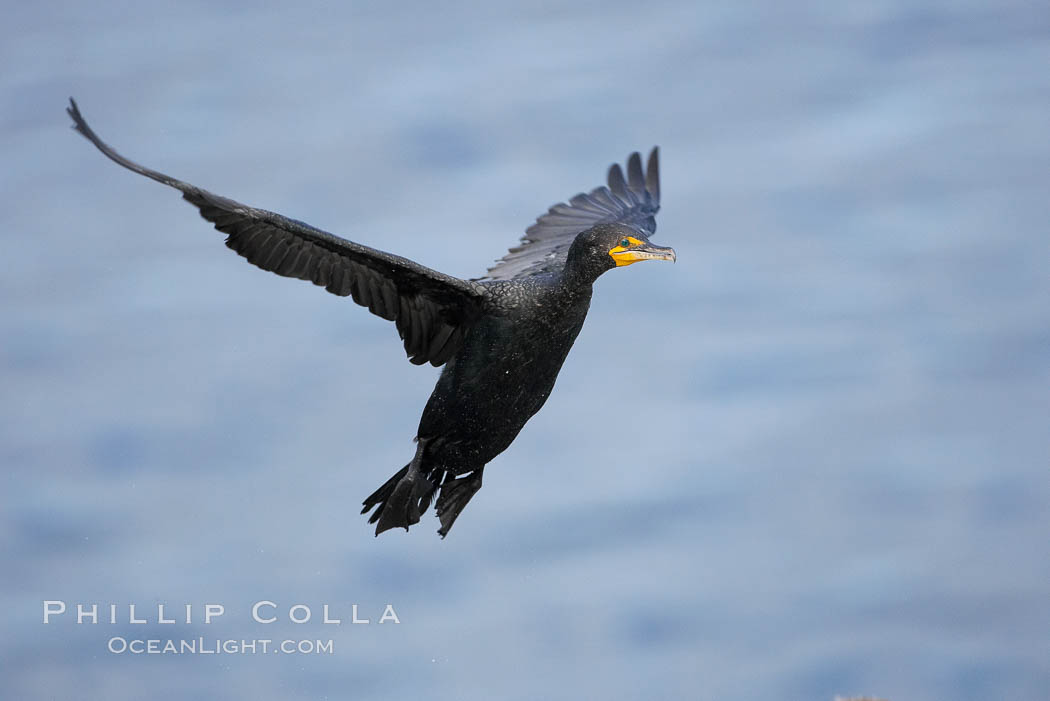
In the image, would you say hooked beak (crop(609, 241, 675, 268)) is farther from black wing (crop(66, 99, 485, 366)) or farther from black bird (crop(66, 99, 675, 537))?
black wing (crop(66, 99, 485, 366))

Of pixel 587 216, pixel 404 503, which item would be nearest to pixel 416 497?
pixel 404 503

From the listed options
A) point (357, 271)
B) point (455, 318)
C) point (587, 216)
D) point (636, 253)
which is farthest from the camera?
point (587, 216)

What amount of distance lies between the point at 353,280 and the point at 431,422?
1.04 metres

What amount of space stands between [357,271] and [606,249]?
1.67 m

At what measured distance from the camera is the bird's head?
9.53 metres

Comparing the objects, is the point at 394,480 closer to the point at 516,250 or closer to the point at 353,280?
the point at 353,280

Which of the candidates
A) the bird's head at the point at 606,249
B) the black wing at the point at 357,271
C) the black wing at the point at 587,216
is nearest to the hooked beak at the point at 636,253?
the bird's head at the point at 606,249

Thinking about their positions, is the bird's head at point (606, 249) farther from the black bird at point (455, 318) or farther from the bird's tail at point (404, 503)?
the bird's tail at point (404, 503)

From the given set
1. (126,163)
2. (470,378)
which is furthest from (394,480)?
(126,163)

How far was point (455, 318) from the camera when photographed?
34.2 ft

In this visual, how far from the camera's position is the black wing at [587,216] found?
39.1 feet

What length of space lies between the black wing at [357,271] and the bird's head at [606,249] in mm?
765

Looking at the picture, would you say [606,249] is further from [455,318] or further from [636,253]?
[455,318]

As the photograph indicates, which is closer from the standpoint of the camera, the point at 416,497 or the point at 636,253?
the point at 636,253
